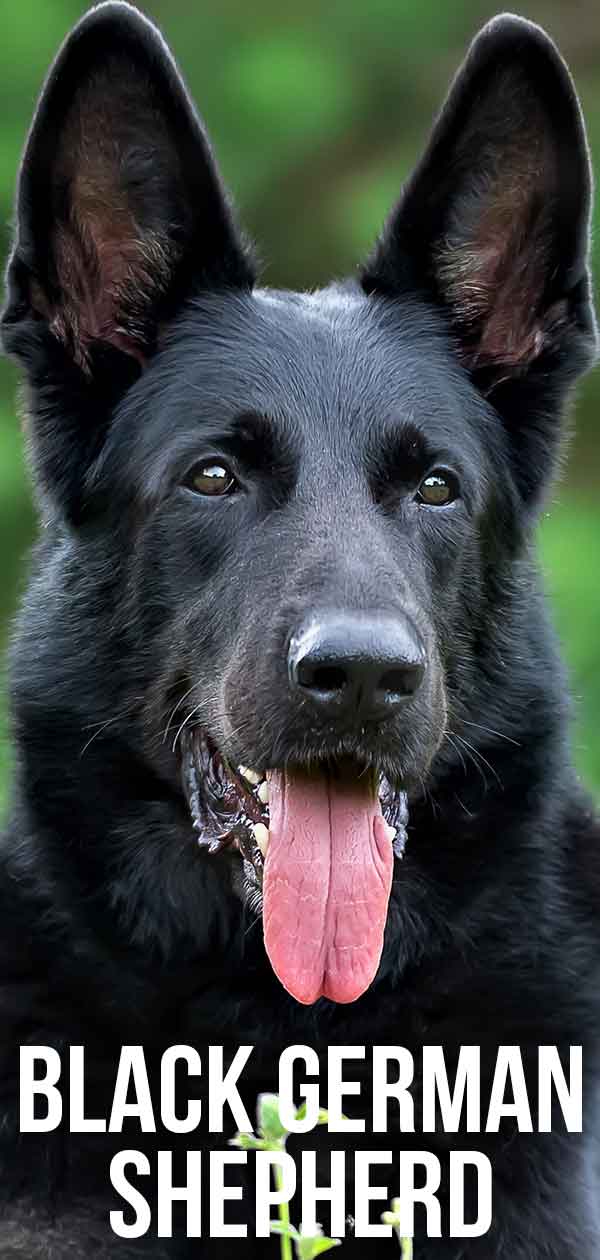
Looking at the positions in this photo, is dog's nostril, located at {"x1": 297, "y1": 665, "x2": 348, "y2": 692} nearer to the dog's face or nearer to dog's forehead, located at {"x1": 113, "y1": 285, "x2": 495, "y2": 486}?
the dog's face

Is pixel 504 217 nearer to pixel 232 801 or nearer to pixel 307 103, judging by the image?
pixel 232 801

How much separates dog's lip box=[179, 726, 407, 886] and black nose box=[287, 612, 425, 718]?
17 cm

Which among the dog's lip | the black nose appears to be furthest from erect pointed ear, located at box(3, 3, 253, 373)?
the black nose

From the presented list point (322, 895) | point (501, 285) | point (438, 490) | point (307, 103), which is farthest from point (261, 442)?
point (307, 103)

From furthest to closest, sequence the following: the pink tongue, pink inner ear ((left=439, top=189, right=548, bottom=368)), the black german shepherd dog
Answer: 1. pink inner ear ((left=439, top=189, right=548, bottom=368))
2. the black german shepherd dog
3. the pink tongue

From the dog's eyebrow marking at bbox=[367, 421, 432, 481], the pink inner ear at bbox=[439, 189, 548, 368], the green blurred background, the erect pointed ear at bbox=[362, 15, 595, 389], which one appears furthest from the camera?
the green blurred background

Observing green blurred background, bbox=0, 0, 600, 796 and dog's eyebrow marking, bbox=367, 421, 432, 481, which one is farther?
green blurred background, bbox=0, 0, 600, 796

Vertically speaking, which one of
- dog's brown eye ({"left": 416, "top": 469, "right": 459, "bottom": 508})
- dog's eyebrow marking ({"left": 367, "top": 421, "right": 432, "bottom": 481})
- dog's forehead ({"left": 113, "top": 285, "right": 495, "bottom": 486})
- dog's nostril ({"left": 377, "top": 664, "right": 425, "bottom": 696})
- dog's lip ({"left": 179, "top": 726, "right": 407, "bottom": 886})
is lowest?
dog's lip ({"left": 179, "top": 726, "right": 407, "bottom": 886})

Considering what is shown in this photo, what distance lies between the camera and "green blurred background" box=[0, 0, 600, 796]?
7.21 meters

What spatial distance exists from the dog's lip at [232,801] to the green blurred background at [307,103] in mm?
4086

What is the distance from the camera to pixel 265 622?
2725mm

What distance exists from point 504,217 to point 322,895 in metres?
1.20

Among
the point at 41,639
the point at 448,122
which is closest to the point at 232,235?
the point at 448,122

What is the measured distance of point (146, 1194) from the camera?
113 inches
